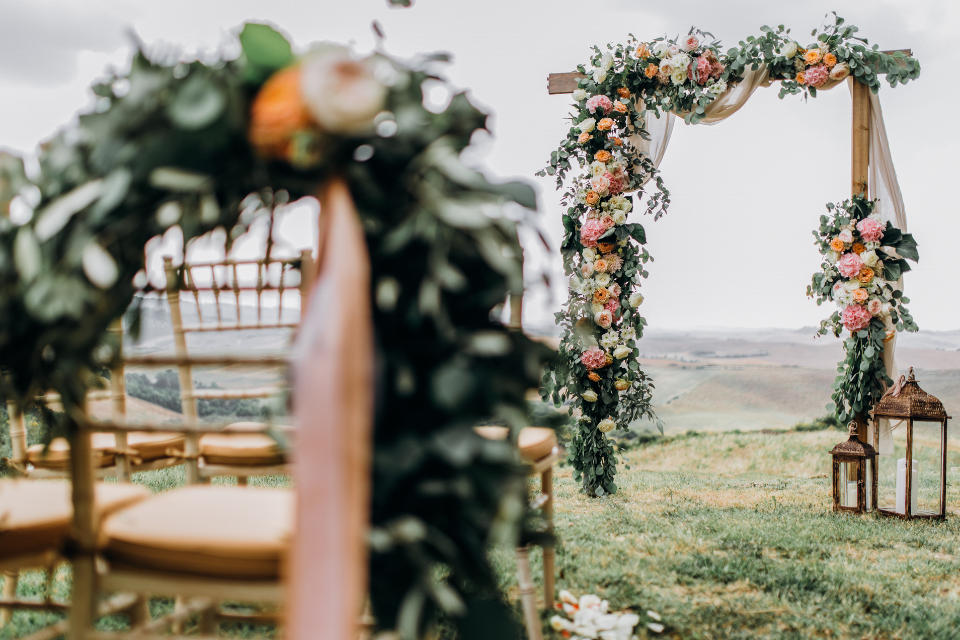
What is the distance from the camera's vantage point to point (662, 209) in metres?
3.62

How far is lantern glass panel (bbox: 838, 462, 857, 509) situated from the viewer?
3.28 meters

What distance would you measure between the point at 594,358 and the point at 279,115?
2893 mm

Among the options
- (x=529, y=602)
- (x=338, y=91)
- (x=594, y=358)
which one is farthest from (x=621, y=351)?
(x=338, y=91)

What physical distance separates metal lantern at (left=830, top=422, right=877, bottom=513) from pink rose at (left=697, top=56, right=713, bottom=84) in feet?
6.44

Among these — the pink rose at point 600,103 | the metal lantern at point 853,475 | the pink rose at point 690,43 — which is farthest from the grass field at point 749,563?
the pink rose at point 690,43

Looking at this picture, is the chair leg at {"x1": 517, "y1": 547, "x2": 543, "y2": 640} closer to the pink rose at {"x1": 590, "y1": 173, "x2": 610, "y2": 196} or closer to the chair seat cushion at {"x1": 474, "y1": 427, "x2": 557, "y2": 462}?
the chair seat cushion at {"x1": 474, "y1": 427, "x2": 557, "y2": 462}

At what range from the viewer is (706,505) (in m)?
3.45

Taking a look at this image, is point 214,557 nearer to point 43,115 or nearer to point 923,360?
point 43,115

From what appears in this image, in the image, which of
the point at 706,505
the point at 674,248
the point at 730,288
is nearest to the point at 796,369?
the point at 730,288

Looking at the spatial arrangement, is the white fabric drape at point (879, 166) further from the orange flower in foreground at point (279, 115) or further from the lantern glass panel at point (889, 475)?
the orange flower in foreground at point (279, 115)

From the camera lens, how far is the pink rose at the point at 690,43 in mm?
3377

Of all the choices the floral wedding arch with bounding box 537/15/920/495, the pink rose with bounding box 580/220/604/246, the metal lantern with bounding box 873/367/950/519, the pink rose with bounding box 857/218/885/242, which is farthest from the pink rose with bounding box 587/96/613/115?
the metal lantern with bounding box 873/367/950/519

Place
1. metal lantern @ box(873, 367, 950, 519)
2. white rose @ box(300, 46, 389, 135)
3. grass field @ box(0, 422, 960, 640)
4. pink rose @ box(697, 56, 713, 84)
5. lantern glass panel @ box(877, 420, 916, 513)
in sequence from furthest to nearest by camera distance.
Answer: lantern glass panel @ box(877, 420, 916, 513) < pink rose @ box(697, 56, 713, 84) < metal lantern @ box(873, 367, 950, 519) < grass field @ box(0, 422, 960, 640) < white rose @ box(300, 46, 389, 135)

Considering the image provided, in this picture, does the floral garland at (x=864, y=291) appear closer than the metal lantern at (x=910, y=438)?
No
